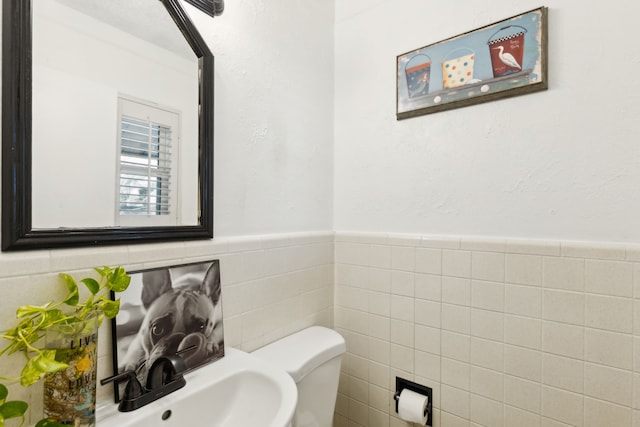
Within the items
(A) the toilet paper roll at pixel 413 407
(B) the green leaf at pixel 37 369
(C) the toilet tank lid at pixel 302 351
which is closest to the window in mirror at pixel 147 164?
(B) the green leaf at pixel 37 369

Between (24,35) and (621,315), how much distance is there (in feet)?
5.76

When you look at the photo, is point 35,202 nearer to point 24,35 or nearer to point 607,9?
point 24,35

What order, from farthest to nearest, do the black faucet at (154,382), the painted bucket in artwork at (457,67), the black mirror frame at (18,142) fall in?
the painted bucket in artwork at (457,67) → the black faucet at (154,382) → the black mirror frame at (18,142)

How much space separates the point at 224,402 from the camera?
3.05 feet

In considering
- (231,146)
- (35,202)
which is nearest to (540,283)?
(231,146)

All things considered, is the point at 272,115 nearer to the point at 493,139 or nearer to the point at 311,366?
the point at 493,139

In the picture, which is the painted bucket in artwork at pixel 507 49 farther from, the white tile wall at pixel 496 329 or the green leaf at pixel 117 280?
the green leaf at pixel 117 280

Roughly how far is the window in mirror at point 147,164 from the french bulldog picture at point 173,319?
0.17 m

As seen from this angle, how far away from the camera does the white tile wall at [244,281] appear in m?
0.70

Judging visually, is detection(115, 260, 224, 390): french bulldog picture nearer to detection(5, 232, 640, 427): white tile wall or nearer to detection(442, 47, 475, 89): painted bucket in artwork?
detection(5, 232, 640, 427): white tile wall

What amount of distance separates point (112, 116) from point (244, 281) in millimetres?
674

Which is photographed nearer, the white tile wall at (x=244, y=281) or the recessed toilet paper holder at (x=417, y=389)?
the white tile wall at (x=244, y=281)

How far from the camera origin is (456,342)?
1256 millimetres

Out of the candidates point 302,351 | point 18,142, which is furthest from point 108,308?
point 302,351
